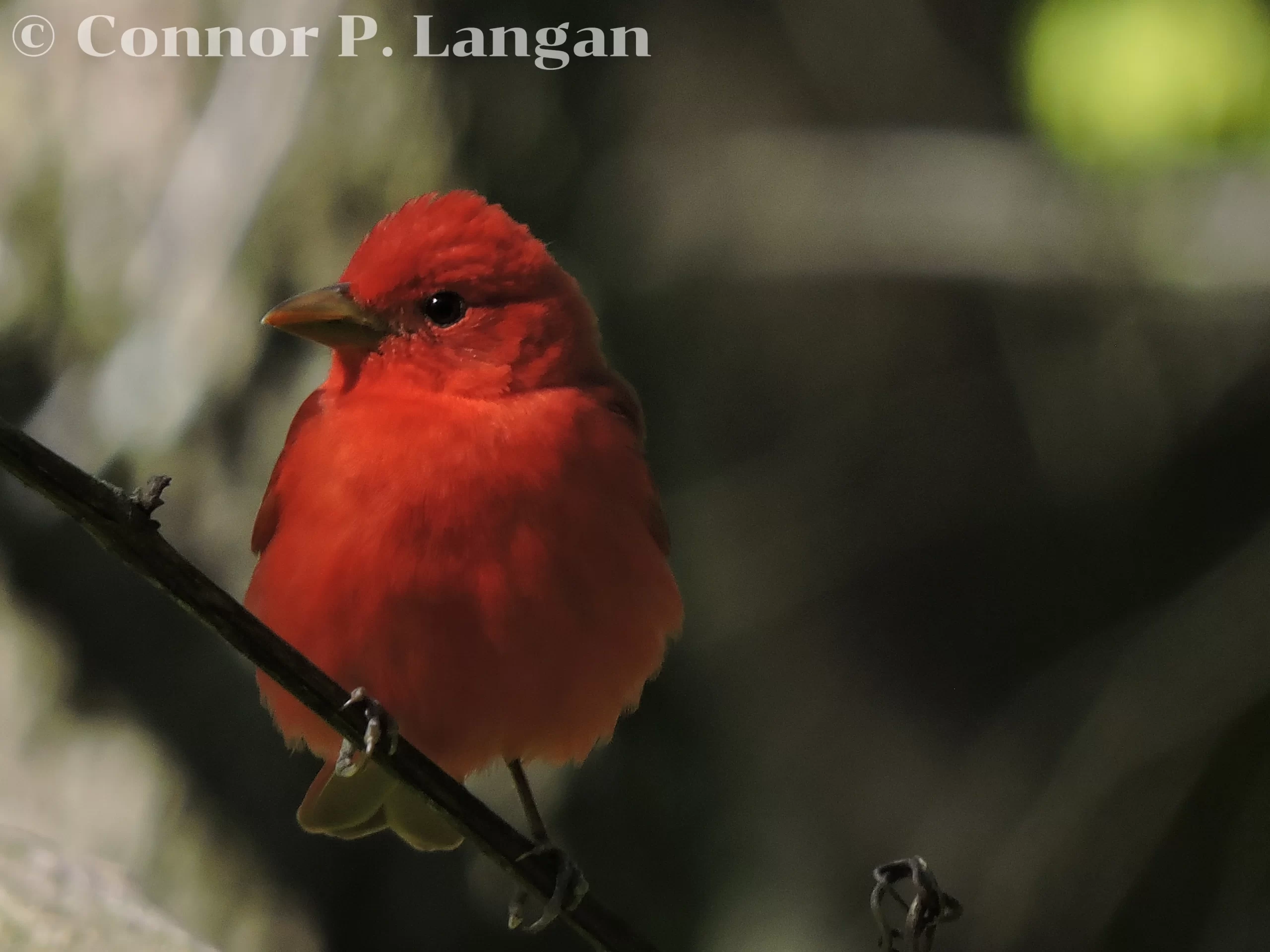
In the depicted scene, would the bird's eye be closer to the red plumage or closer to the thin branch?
the red plumage

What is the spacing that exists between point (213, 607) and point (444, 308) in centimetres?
78

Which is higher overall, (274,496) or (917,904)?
(274,496)

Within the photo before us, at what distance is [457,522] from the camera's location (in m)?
1.76

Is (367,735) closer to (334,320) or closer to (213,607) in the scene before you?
(213,607)

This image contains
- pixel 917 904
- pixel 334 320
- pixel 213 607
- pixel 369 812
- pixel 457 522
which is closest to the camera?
pixel 213 607

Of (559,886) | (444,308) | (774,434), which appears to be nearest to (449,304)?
(444,308)

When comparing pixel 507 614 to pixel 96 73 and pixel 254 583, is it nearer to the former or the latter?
pixel 254 583

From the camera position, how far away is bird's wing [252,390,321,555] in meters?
1.94

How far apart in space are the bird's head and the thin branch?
0.58 metres

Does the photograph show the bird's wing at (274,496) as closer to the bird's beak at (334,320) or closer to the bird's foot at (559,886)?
the bird's beak at (334,320)

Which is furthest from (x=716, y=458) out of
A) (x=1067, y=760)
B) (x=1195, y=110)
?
(x=1195, y=110)

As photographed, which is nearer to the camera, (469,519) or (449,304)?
(469,519)

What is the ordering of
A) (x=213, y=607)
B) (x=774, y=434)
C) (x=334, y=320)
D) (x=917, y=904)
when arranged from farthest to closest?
(x=774, y=434), (x=334, y=320), (x=917, y=904), (x=213, y=607)

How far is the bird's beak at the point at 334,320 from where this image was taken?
184 cm
